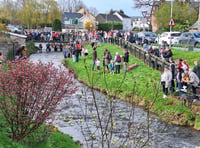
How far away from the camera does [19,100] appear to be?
8.45 metres

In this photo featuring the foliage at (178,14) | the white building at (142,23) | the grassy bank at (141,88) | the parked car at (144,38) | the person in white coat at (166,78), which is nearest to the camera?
the grassy bank at (141,88)

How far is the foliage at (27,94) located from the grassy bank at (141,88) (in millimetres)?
1159

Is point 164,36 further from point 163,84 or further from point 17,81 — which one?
point 17,81

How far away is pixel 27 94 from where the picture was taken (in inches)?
334

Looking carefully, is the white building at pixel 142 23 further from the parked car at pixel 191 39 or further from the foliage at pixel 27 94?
the foliage at pixel 27 94

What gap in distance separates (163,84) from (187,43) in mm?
13411

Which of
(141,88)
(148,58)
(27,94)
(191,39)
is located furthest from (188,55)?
(27,94)

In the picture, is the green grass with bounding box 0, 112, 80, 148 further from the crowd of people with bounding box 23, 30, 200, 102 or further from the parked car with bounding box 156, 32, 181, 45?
the parked car with bounding box 156, 32, 181, 45

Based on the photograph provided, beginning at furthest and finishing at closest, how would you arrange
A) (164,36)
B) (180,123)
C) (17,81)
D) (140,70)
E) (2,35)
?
(164,36), (2,35), (140,70), (180,123), (17,81)

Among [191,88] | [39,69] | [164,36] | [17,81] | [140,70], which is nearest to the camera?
[17,81]

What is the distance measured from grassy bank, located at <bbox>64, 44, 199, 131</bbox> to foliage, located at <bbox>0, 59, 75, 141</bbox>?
3.80ft

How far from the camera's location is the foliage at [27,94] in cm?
841

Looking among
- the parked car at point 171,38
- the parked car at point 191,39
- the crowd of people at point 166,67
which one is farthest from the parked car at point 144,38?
the parked car at point 191,39

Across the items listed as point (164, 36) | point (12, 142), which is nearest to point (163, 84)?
point (12, 142)
